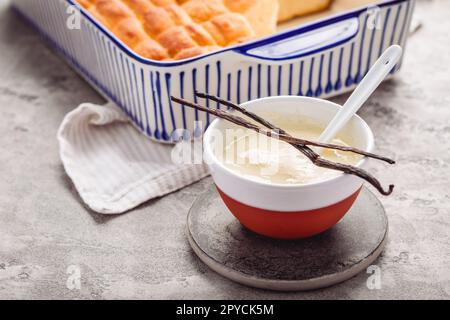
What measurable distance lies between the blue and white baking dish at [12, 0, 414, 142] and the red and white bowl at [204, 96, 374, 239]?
17cm

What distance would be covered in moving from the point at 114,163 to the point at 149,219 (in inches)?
5.7

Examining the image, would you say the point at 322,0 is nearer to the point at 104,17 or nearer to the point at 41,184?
the point at 104,17

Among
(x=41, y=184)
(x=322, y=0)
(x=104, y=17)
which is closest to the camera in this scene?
(x=41, y=184)

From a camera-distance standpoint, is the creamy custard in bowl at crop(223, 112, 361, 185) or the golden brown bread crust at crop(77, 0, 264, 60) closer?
the creamy custard in bowl at crop(223, 112, 361, 185)

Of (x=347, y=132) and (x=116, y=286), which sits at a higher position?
(x=347, y=132)

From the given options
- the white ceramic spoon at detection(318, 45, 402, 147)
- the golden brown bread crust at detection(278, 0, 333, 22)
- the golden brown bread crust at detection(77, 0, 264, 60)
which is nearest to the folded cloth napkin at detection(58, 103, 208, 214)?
the golden brown bread crust at detection(77, 0, 264, 60)

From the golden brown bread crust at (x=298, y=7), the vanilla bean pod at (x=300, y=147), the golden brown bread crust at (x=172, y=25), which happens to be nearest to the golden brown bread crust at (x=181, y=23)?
the golden brown bread crust at (x=172, y=25)

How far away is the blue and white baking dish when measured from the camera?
3.10ft

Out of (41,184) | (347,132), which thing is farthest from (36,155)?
(347,132)

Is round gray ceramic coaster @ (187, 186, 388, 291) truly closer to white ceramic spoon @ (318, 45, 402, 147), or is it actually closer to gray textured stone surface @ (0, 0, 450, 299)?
gray textured stone surface @ (0, 0, 450, 299)

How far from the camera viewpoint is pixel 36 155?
1009mm

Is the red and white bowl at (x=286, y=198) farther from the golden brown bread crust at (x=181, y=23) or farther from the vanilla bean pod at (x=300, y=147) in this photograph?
the golden brown bread crust at (x=181, y=23)

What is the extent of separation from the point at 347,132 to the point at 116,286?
33cm

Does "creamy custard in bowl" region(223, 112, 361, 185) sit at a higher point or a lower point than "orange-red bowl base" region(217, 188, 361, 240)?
higher
